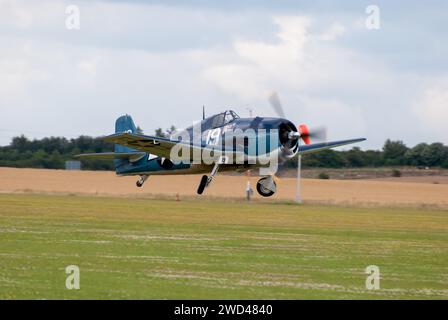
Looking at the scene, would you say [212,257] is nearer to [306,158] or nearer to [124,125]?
[124,125]

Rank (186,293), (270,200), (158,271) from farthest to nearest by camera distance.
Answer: (270,200)
(158,271)
(186,293)

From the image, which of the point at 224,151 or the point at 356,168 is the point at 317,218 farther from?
the point at 356,168

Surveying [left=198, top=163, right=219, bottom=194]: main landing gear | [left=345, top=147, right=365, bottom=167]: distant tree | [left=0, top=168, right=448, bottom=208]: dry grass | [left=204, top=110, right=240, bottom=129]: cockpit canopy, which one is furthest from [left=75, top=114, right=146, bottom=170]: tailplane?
[left=345, top=147, right=365, bottom=167]: distant tree

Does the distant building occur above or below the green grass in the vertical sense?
above

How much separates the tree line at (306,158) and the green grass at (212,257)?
42.4 metres

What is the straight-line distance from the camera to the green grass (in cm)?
1408

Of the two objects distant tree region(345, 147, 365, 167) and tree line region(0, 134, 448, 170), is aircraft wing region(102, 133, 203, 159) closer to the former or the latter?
tree line region(0, 134, 448, 170)

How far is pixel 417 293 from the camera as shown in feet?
47.2

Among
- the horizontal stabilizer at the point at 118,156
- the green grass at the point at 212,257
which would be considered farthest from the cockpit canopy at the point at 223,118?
the horizontal stabilizer at the point at 118,156

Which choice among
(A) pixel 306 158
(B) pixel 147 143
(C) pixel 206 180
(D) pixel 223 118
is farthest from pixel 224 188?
(B) pixel 147 143

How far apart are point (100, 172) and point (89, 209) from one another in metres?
36.5

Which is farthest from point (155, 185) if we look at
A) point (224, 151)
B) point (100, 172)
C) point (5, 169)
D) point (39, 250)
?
point (39, 250)

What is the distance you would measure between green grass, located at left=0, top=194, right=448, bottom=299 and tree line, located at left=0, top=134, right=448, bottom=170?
139ft

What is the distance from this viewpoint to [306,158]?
232 feet
